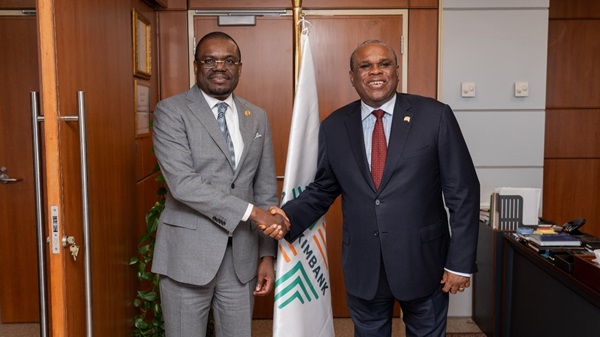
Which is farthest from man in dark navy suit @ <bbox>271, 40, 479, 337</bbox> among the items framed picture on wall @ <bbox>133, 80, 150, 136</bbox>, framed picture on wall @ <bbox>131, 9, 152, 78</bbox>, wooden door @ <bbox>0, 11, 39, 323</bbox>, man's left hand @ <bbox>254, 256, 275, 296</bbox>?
wooden door @ <bbox>0, 11, 39, 323</bbox>

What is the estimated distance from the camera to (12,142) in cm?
358

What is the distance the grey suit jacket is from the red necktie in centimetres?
49

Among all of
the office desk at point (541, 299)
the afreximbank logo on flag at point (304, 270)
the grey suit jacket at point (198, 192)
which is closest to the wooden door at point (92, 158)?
the grey suit jacket at point (198, 192)

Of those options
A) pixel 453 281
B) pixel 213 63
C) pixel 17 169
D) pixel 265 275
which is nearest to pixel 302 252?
pixel 265 275

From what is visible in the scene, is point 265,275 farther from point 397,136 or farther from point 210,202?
point 397,136

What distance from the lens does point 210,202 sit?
2.11 m

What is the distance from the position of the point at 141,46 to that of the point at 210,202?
5.30ft

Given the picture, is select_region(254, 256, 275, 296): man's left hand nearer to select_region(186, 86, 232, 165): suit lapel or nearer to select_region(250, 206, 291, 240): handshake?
select_region(250, 206, 291, 240): handshake

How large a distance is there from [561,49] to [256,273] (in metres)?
3.67

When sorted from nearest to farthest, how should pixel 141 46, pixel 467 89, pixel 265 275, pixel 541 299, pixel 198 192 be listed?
pixel 198 192 → pixel 265 275 → pixel 541 299 → pixel 141 46 → pixel 467 89

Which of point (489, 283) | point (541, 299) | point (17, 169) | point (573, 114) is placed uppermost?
point (573, 114)

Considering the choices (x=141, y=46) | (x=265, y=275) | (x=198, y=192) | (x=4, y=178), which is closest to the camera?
(x=198, y=192)

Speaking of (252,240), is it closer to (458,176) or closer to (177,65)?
(458,176)

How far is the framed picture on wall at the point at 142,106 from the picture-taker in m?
3.18
